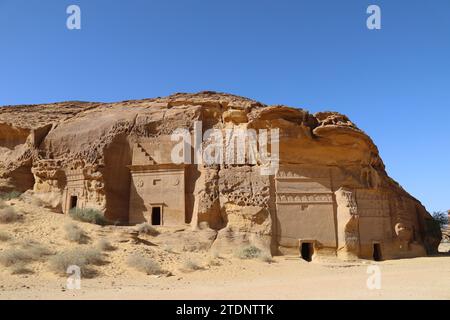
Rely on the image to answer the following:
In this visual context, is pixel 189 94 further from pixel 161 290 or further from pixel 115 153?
pixel 161 290

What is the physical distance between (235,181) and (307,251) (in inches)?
224

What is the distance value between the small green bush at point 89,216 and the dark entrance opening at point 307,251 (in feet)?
36.5

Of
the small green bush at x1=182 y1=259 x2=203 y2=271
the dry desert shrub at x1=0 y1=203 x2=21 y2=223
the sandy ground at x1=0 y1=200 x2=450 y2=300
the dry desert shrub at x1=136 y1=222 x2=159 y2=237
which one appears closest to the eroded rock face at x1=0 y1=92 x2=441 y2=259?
the dry desert shrub at x1=136 y1=222 x2=159 y2=237

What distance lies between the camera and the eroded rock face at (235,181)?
23.2 m

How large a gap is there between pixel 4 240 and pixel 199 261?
7923 mm

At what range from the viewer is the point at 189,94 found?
29.0 metres

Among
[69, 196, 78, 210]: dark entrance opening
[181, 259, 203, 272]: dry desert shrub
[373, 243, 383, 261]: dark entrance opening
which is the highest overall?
[69, 196, 78, 210]: dark entrance opening

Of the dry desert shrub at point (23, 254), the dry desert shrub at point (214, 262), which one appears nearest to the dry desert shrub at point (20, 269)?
the dry desert shrub at point (23, 254)

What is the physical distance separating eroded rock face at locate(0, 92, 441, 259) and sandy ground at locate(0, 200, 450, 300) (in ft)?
7.07

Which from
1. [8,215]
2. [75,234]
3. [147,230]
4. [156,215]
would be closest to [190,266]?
[75,234]

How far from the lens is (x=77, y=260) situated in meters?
14.6

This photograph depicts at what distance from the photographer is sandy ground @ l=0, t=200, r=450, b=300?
35.3 ft

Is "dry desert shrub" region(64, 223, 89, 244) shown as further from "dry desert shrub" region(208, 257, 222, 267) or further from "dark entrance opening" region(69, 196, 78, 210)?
"dark entrance opening" region(69, 196, 78, 210)

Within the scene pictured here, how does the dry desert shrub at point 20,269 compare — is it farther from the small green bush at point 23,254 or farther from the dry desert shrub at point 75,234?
the dry desert shrub at point 75,234
